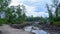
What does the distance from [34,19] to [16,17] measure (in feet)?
92.2

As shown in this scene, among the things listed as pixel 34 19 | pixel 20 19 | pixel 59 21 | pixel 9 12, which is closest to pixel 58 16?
pixel 59 21

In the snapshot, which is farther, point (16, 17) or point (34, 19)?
point (34, 19)

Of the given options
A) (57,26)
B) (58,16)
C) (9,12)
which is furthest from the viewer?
(9,12)

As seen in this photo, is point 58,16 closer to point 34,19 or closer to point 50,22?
point 50,22

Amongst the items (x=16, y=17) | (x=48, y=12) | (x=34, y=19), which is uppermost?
(x=48, y=12)

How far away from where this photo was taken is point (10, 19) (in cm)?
6128

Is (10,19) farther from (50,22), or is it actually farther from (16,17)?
(50,22)

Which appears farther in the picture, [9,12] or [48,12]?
[9,12]

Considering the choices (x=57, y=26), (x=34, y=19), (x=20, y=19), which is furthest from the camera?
(x=34, y=19)

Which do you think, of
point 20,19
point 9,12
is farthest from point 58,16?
point 20,19

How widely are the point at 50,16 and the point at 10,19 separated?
17.5 m

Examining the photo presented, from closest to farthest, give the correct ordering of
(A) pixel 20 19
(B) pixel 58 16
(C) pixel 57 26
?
(C) pixel 57 26, (B) pixel 58 16, (A) pixel 20 19

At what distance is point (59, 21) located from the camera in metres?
50.0

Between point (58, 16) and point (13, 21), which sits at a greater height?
point (58, 16)
